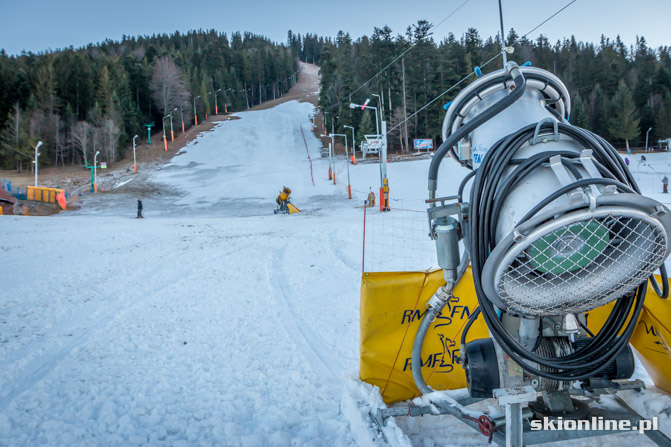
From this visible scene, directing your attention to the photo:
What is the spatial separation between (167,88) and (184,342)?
73243 millimetres

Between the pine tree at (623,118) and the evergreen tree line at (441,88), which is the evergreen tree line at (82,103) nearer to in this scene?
the evergreen tree line at (441,88)

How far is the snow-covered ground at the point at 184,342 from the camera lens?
3.06m

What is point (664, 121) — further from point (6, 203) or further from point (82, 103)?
point (82, 103)

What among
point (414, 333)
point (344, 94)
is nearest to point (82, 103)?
point (344, 94)

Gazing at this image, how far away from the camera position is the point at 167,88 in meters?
68.8

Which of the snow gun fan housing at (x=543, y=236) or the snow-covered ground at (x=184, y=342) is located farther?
the snow-covered ground at (x=184, y=342)

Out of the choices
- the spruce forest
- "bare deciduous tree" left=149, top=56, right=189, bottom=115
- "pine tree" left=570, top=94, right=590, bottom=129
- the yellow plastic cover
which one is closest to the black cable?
the yellow plastic cover

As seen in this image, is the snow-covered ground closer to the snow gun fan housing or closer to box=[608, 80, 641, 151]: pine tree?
the snow gun fan housing

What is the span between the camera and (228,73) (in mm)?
110625

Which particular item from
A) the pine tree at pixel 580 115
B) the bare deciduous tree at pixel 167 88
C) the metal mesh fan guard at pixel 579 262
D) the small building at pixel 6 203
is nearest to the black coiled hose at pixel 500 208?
the metal mesh fan guard at pixel 579 262

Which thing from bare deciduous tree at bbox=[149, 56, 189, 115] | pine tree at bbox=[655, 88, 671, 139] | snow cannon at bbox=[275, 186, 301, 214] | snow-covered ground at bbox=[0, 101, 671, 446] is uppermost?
bare deciduous tree at bbox=[149, 56, 189, 115]

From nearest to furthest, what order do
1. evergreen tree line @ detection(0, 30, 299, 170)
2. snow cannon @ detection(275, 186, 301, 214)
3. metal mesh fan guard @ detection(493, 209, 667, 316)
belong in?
metal mesh fan guard @ detection(493, 209, 667, 316), snow cannon @ detection(275, 186, 301, 214), evergreen tree line @ detection(0, 30, 299, 170)

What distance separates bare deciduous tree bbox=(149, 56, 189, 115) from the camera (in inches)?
2697

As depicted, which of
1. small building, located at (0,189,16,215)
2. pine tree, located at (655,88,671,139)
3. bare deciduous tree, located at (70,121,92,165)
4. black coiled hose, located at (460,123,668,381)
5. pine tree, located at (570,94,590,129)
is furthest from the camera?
pine tree, located at (655,88,671,139)
